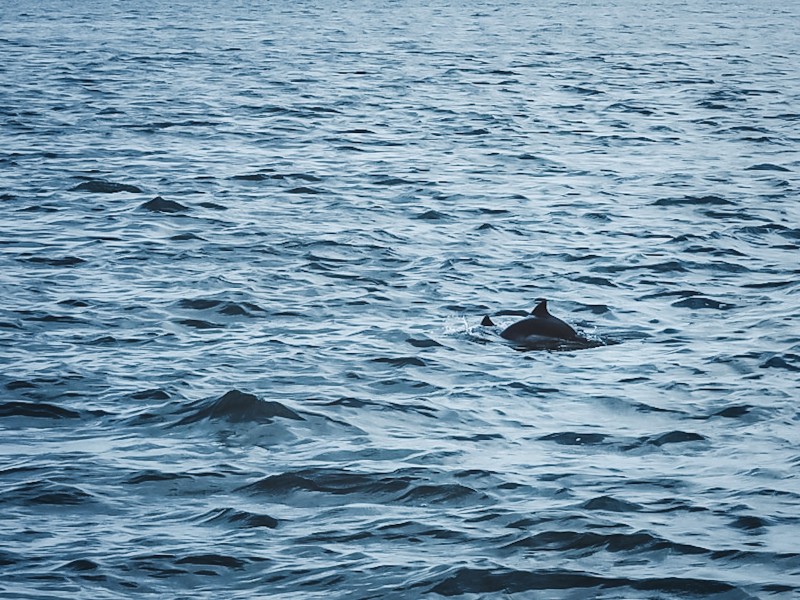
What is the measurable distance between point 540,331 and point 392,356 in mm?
1811

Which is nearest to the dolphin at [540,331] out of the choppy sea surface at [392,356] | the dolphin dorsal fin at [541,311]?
the dolphin dorsal fin at [541,311]

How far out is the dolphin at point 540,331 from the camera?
16.8 m

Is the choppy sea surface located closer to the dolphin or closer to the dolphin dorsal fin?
the dolphin

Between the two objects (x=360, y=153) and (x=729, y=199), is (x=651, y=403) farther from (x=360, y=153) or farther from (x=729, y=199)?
(x=360, y=153)

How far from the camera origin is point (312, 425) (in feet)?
46.3

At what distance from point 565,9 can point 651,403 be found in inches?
3219

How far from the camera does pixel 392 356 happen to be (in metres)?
16.5

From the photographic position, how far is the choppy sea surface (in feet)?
36.8

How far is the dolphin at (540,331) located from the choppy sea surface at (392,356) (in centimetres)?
25

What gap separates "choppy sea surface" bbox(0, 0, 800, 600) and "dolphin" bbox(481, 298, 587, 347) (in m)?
0.25

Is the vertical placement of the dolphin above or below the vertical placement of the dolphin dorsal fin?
below

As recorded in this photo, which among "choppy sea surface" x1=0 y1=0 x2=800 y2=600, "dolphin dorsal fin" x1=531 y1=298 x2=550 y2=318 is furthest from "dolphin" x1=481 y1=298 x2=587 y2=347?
"choppy sea surface" x1=0 y1=0 x2=800 y2=600

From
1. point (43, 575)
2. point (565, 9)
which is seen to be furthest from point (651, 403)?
point (565, 9)

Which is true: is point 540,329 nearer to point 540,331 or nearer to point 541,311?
point 540,331
